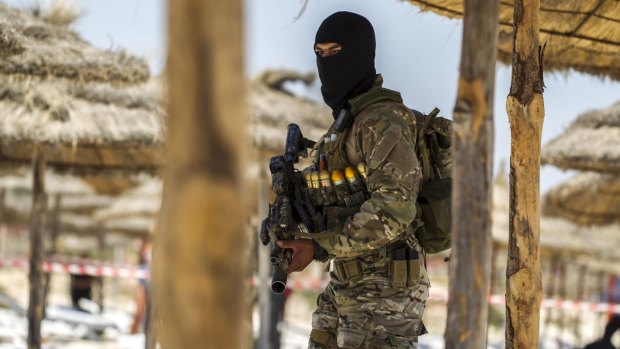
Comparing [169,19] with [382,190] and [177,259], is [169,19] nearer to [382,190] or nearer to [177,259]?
[177,259]

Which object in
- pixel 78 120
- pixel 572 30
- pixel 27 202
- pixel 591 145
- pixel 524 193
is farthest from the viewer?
pixel 27 202

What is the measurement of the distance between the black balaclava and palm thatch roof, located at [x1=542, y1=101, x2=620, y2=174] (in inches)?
265

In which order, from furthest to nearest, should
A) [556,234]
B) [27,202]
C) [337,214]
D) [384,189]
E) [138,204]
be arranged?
1. [27,202]
2. [556,234]
3. [138,204]
4. [337,214]
5. [384,189]

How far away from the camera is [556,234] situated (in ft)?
68.3

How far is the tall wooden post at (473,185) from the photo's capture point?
9.48ft

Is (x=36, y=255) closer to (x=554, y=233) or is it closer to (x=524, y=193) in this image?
(x=524, y=193)

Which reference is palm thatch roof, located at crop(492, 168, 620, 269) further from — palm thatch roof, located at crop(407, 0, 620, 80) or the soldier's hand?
the soldier's hand

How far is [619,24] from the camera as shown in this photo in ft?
17.7

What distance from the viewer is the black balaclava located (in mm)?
3551

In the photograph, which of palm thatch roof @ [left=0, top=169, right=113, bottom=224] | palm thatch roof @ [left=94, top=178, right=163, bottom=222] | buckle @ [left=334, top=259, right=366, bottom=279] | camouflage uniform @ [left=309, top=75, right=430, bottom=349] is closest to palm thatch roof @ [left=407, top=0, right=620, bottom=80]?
camouflage uniform @ [left=309, top=75, right=430, bottom=349]

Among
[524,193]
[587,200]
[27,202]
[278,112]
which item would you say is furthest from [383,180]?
[27,202]

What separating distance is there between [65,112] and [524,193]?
6.33 metres

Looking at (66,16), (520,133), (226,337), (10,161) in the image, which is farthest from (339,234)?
(10,161)

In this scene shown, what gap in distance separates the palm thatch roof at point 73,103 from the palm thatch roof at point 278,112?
1.08 m
